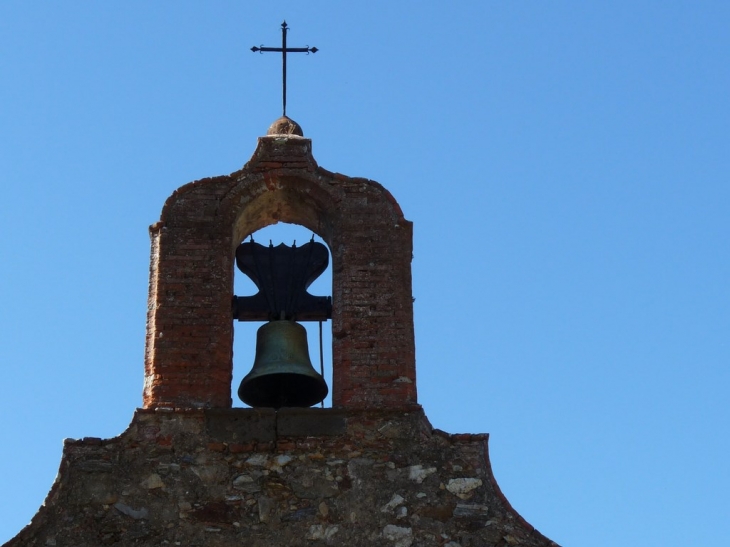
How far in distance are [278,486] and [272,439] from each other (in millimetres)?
337

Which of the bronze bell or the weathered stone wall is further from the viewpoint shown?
the bronze bell

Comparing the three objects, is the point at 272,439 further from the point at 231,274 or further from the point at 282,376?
the point at 231,274

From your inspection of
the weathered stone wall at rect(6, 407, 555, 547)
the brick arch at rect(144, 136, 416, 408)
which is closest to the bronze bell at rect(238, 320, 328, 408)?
the brick arch at rect(144, 136, 416, 408)

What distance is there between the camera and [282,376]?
10758 millimetres

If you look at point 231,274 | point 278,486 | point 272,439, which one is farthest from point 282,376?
point 278,486

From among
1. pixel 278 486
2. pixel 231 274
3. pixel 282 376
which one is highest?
pixel 231 274

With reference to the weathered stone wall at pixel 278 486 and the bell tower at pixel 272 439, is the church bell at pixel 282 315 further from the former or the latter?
the weathered stone wall at pixel 278 486

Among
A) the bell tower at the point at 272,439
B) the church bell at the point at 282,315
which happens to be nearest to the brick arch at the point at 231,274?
the bell tower at the point at 272,439

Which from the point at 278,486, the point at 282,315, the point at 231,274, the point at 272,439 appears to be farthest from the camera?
the point at 282,315

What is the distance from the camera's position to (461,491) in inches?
384

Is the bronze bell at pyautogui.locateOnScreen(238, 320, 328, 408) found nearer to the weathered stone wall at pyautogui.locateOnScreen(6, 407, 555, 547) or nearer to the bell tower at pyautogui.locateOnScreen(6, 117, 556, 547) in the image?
the bell tower at pyautogui.locateOnScreen(6, 117, 556, 547)

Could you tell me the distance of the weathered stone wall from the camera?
954 cm

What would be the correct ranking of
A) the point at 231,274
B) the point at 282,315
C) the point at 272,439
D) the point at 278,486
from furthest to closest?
the point at 282,315 < the point at 231,274 < the point at 272,439 < the point at 278,486

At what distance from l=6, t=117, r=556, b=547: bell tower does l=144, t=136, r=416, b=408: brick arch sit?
0.01 metres
